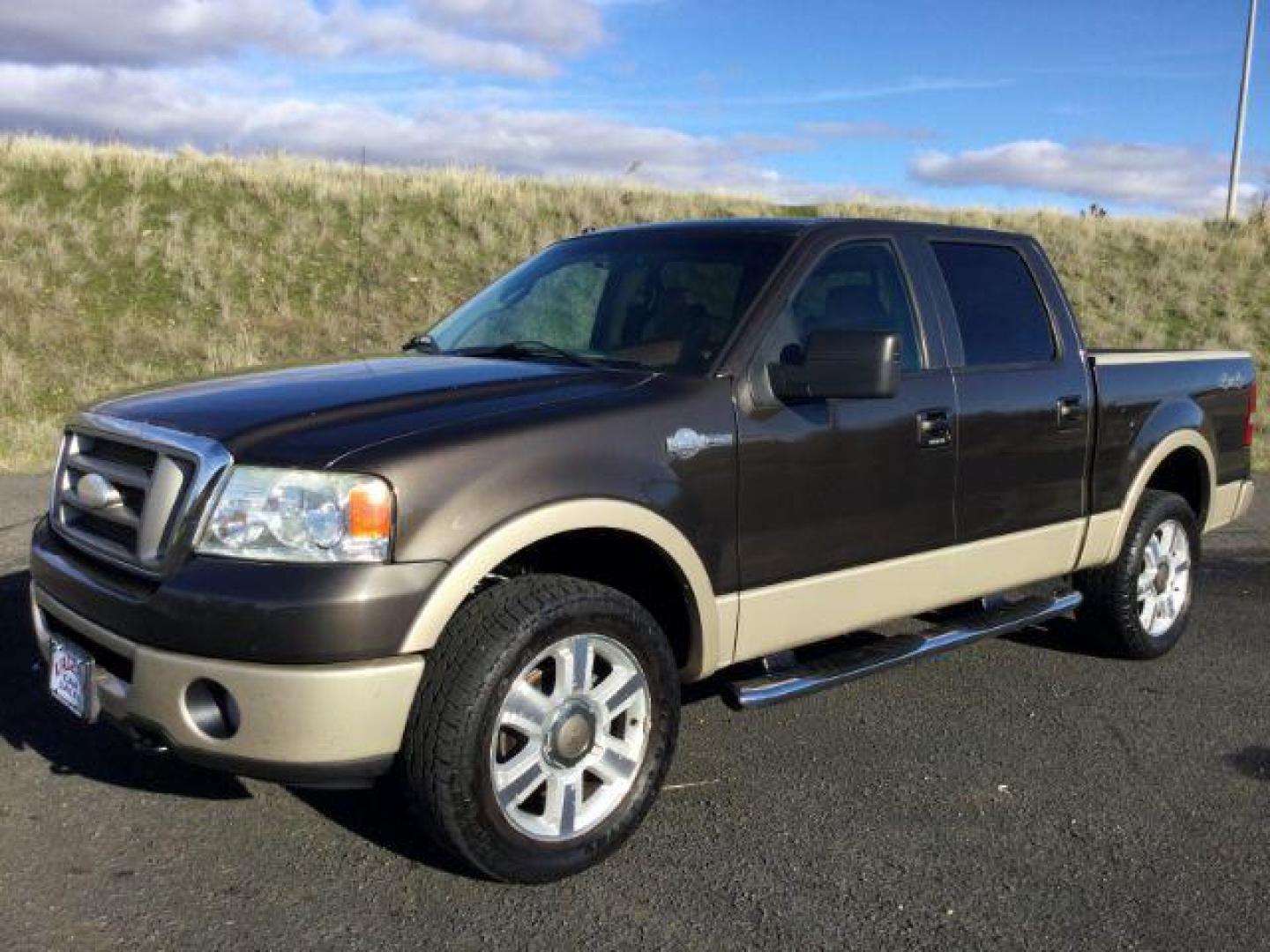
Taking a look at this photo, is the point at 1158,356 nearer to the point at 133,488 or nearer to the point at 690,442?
the point at 690,442

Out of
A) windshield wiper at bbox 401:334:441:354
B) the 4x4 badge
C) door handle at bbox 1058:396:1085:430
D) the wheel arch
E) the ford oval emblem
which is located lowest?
the wheel arch

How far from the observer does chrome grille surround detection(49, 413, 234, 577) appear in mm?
3086

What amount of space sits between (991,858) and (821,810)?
0.56 meters

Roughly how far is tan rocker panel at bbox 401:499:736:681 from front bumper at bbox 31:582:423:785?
13 cm

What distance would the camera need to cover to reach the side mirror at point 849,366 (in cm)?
367

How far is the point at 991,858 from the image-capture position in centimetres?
355

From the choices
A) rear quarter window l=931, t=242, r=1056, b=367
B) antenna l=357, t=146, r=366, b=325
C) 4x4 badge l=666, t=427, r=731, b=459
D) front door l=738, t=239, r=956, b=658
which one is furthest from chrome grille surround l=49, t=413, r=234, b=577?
antenna l=357, t=146, r=366, b=325

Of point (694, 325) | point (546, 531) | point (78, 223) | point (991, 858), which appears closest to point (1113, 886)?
point (991, 858)

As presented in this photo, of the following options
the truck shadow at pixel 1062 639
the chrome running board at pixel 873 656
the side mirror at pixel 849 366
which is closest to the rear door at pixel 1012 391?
the chrome running board at pixel 873 656

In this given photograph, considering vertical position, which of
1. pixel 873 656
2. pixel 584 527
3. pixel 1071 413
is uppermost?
pixel 1071 413

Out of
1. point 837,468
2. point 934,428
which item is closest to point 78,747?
point 837,468

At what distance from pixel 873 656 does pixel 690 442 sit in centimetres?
122

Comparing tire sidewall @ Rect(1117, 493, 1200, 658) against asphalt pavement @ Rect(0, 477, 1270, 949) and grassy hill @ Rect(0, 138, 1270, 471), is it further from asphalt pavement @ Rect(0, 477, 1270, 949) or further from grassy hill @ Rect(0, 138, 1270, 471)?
grassy hill @ Rect(0, 138, 1270, 471)

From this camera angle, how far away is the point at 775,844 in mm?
3633
